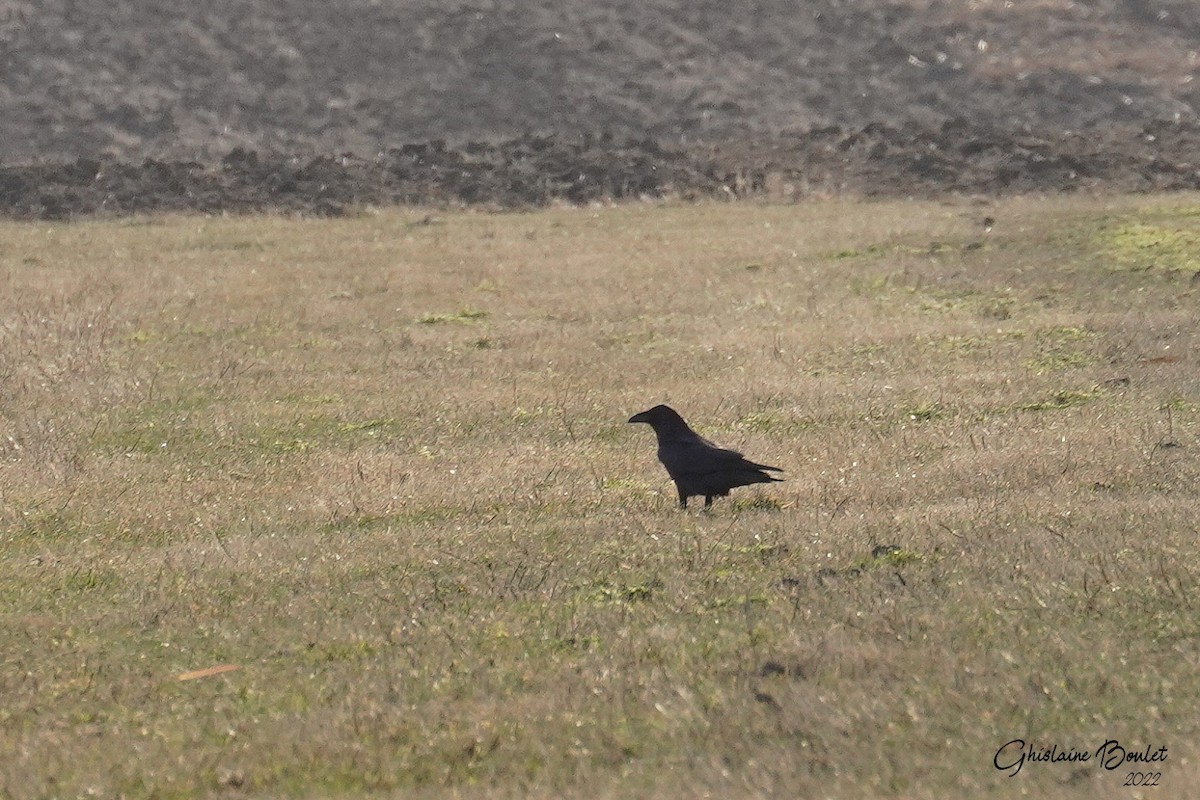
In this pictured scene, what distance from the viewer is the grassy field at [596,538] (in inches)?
271

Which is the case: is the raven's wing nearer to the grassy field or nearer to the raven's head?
the grassy field

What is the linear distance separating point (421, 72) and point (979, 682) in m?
44.5

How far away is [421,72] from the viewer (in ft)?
164

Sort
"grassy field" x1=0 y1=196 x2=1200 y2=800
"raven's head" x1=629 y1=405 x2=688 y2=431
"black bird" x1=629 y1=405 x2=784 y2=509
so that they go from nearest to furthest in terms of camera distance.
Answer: "grassy field" x1=0 y1=196 x2=1200 y2=800
"black bird" x1=629 y1=405 x2=784 y2=509
"raven's head" x1=629 y1=405 x2=688 y2=431

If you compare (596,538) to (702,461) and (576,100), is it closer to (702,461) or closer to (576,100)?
(702,461)

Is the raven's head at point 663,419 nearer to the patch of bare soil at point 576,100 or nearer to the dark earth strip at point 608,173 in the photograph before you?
the dark earth strip at point 608,173

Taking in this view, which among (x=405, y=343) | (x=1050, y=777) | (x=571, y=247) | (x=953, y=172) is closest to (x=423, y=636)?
(x=1050, y=777)

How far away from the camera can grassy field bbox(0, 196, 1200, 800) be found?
22.6ft

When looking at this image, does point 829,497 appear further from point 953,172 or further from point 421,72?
point 421,72

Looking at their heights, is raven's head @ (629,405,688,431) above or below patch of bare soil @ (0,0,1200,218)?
above
